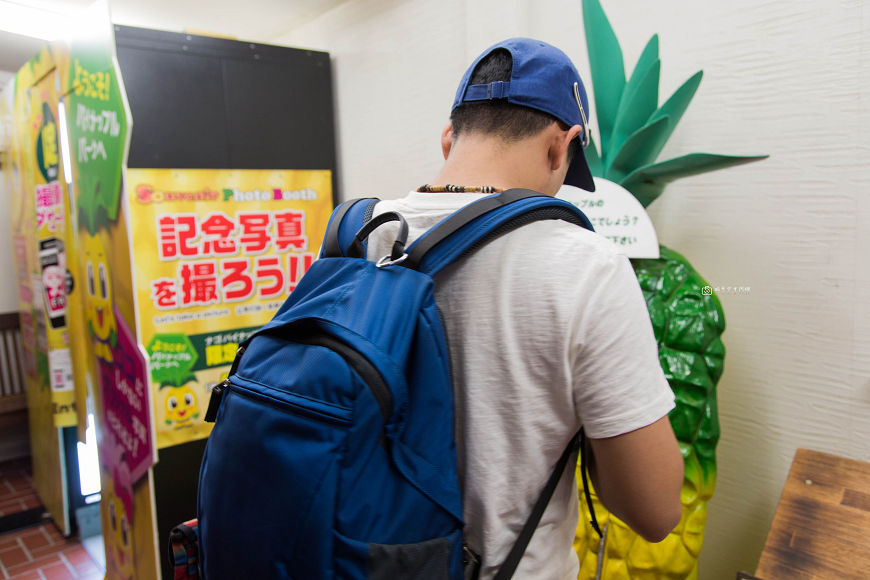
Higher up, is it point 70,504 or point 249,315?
point 249,315

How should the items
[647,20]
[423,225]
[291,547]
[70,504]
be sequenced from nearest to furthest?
[291,547]
[423,225]
[647,20]
[70,504]

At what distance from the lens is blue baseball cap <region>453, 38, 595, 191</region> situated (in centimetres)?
66

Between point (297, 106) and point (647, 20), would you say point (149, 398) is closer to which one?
point (297, 106)

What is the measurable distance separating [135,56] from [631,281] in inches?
79.9

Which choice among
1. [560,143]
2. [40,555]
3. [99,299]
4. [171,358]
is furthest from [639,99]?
[40,555]

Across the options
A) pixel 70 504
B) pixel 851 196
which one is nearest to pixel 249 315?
pixel 70 504

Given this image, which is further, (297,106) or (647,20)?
(297,106)

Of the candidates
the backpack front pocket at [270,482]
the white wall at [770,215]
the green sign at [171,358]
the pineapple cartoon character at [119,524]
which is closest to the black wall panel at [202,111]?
the pineapple cartoon character at [119,524]

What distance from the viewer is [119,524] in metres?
2.08

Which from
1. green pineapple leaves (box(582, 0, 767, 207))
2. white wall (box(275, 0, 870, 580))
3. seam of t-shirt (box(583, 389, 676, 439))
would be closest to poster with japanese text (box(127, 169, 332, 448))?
white wall (box(275, 0, 870, 580))

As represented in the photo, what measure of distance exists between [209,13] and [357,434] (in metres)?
2.71

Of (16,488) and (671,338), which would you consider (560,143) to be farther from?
(16,488)

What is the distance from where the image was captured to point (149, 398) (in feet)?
5.66

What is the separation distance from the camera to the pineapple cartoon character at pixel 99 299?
6.48 feet
